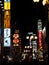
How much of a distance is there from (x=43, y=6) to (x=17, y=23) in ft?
1.03

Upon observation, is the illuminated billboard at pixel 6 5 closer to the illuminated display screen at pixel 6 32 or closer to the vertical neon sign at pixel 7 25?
the vertical neon sign at pixel 7 25

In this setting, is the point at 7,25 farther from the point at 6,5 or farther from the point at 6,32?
the point at 6,5

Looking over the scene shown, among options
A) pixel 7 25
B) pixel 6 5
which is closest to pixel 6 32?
pixel 7 25

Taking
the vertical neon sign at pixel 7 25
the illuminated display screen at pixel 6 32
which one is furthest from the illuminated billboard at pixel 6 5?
the illuminated display screen at pixel 6 32

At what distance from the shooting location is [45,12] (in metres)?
1.91

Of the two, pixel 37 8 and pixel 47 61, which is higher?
pixel 37 8

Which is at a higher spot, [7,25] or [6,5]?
[6,5]

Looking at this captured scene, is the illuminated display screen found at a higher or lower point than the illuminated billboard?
lower

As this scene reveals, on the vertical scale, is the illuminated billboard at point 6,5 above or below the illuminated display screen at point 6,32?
above

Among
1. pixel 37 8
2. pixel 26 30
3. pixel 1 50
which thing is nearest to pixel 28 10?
pixel 37 8

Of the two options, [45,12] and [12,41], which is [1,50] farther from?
[45,12]

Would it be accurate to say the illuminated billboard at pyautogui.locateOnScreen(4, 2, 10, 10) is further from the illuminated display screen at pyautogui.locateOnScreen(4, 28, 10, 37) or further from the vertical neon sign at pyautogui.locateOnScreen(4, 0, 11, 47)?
the illuminated display screen at pyautogui.locateOnScreen(4, 28, 10, 37)

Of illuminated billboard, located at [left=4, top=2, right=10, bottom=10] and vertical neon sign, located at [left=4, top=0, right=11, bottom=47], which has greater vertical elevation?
illuminated billboard, located at [left=4, top=2, right=10, bottom=10]

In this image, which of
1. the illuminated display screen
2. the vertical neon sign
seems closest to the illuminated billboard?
the vertical neon sign
